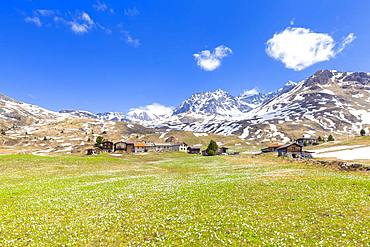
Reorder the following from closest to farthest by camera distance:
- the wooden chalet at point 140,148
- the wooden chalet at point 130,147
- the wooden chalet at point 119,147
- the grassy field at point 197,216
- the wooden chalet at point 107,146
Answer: the grassy field at point 197,216, the wooden chalet at point 107,146, the wooden chalet at point 119,147, the wooden chalet at point 130,147, the wooden chalet at point 140,148

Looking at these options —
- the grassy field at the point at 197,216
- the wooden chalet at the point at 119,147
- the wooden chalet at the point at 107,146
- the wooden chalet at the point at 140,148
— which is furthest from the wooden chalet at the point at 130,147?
the grassy field at the point at 197,216

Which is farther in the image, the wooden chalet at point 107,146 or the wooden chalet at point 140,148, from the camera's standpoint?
the wooden chalet at point 140,148

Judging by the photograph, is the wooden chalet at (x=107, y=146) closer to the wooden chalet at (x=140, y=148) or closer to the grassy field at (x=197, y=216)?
the wooden chalet at (x=140, y=148)

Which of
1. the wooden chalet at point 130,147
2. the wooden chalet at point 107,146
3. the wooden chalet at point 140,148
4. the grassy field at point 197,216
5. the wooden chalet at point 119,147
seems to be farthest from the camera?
the wooden chalet at point 140,148

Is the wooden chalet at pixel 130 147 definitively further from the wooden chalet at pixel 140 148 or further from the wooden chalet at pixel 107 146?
the wooden chalet at pixel 107 146

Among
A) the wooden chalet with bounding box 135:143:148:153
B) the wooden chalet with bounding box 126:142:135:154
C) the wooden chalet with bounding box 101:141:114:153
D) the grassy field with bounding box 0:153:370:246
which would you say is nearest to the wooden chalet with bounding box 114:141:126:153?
the wooden chalet with bounding box 126:142:135:154

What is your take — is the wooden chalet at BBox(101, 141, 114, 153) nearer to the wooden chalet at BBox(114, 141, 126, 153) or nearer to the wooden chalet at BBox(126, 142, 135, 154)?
the wooden chalet at BBox(114, 141, 126, 153)

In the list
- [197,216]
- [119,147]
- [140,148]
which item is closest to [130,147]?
[119,147]

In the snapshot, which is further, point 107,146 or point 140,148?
point 140,148

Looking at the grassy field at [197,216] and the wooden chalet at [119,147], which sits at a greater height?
the wooden chalet at [119,147]

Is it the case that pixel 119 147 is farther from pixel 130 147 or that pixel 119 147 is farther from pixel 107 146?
pixel 107 146

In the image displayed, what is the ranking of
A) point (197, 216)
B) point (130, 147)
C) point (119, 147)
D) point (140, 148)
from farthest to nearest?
point (140, 148)
point (130, 147)
point (119, 147)
point (197, 216)

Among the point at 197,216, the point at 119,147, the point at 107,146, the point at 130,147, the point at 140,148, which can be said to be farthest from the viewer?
the point at 140,148

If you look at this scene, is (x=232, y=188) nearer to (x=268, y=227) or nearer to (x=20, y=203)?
(x=268, y=227)
